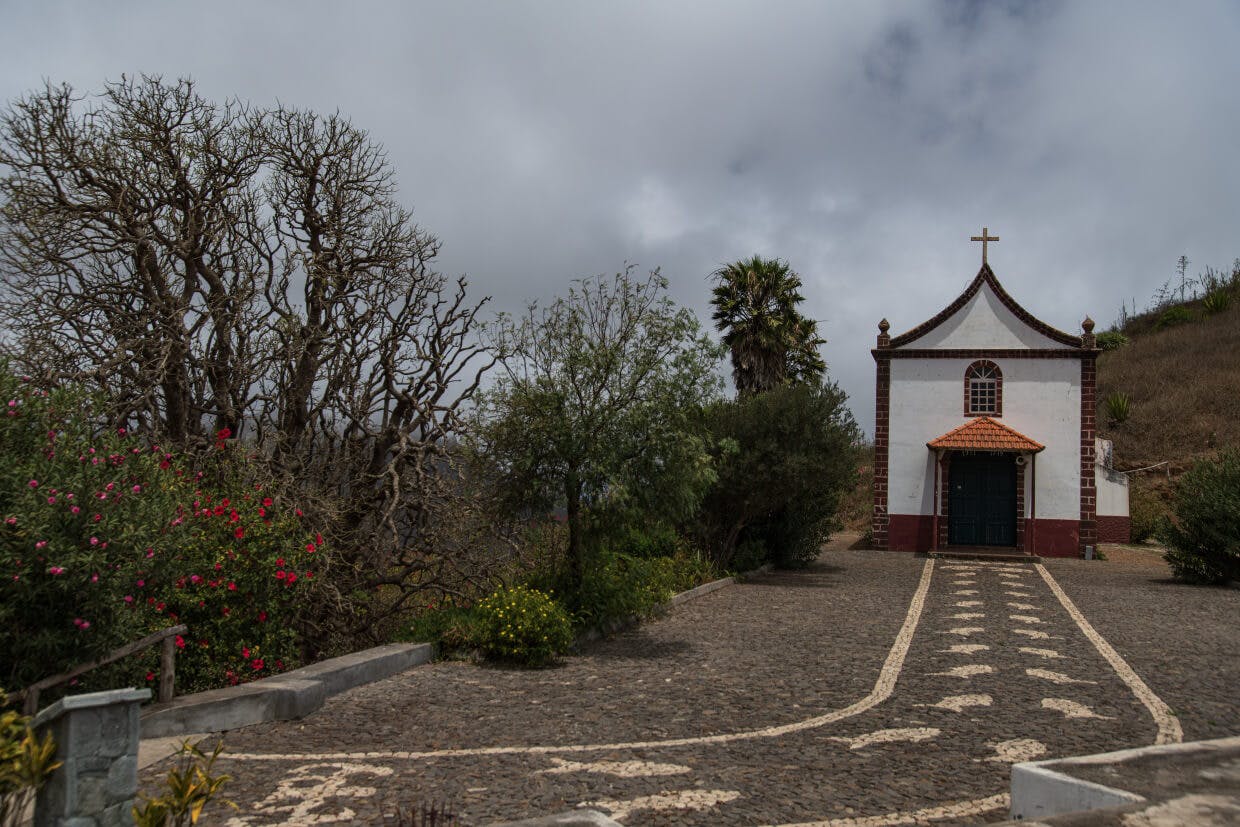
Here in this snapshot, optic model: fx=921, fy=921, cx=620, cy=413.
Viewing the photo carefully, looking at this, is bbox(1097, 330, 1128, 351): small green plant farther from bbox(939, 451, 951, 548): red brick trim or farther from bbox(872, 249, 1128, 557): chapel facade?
bbox(939, 451, 951, 548): red brick trim

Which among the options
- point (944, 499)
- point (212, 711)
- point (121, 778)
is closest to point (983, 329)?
point (944, 499)

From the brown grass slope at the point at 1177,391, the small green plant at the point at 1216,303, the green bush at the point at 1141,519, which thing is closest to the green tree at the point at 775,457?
the green bush at the point at 1141,519

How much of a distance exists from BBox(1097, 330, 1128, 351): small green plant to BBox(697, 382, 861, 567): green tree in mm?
32949

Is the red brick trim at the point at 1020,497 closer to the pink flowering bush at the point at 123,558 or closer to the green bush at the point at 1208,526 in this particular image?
the green bush at the point at 1208,526

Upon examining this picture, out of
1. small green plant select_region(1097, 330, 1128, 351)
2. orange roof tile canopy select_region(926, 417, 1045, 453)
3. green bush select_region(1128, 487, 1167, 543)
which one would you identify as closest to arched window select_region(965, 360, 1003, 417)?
orange roof tile canopy select_region(926, 417, 1045, 453)

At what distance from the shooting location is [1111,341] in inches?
1770

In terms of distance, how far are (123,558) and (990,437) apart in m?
20.5

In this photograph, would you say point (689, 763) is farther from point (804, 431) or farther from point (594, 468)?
point (804, 431)

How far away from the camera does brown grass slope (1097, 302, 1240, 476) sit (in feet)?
104

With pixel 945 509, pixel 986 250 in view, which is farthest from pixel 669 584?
pixel 986 250

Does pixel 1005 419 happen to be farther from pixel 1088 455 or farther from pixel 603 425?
pixel 603 425

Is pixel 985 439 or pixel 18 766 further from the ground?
pixel 985 439

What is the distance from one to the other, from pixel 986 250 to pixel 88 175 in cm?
2068

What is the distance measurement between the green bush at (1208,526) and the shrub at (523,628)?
41.5 ft
